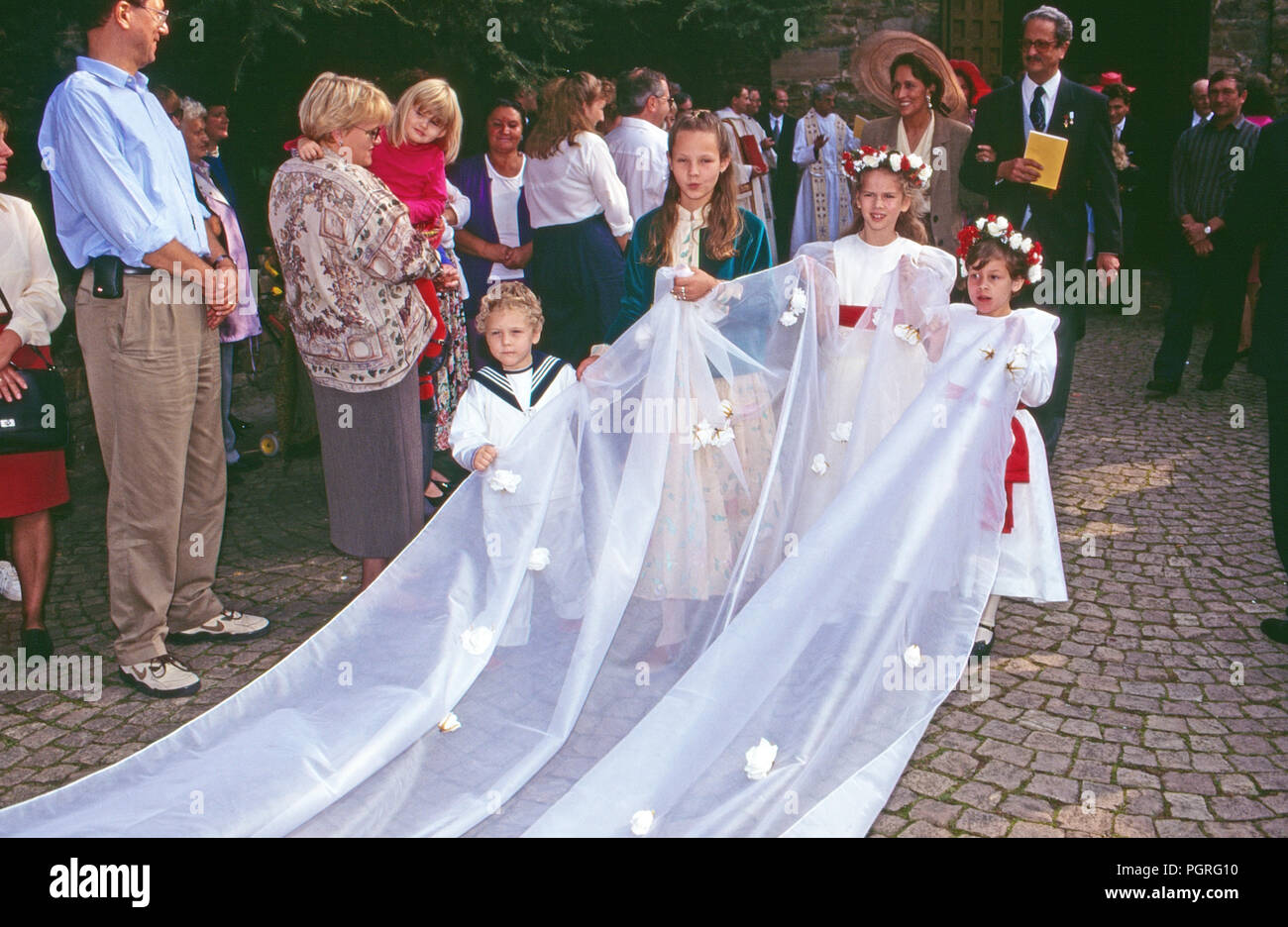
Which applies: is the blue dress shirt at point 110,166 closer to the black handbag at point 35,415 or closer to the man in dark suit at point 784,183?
the black handbag at point 35,415

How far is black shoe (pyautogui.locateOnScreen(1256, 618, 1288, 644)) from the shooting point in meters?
4.32

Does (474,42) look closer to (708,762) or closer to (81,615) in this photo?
(81,615)

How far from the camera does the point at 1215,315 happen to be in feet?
27.5

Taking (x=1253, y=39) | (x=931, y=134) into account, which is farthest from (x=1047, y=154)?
(x=1253, y=39)

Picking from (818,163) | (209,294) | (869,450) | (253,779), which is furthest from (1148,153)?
(253,779)

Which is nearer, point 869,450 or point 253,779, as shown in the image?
point 253,779

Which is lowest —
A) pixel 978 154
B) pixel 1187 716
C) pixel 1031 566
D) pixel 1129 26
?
pixel 1187 716

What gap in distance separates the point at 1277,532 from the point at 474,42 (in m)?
6.23

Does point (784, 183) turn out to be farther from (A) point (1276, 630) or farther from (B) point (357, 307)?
(B) point (357, 307)

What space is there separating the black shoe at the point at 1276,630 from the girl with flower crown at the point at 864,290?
165 cm

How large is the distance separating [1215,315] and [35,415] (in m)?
7.48

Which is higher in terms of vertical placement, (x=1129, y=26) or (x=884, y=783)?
(x=1129, y=26)

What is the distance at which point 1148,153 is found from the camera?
1378 centimetres
